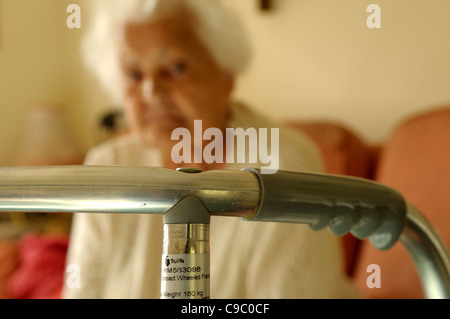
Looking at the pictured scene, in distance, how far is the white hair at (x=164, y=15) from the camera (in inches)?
38.3

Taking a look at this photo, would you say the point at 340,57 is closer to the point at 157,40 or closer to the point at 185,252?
the point at 157,40

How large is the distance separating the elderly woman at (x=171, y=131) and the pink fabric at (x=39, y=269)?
60cm

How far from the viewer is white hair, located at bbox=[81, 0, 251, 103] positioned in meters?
0.97

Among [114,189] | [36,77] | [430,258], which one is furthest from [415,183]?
[36,77]

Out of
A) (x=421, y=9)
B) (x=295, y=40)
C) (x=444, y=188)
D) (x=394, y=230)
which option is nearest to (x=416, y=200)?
(x=444, y=188)

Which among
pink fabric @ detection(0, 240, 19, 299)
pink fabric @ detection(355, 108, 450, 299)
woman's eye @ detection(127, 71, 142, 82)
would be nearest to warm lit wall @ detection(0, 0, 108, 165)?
pink fabric @ detection(0, 240, 19, 299)

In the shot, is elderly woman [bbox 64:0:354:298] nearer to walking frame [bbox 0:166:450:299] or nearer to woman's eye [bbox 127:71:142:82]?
woman's eye [bbox 127:71:142:82]

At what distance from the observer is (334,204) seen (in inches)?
12.5

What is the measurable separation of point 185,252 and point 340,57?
148 cm

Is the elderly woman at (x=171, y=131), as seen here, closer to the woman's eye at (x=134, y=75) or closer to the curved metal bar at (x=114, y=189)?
the woman's eye at (x=134, y=75)

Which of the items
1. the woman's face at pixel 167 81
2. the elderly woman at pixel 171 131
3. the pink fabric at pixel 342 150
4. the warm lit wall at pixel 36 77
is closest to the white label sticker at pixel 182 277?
the elderly woman at pixel 171 131

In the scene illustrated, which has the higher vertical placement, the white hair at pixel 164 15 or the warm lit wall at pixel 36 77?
the warm lit wall at pixel 36 77

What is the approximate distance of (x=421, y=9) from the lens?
1.24 metres
